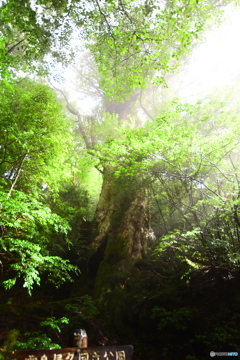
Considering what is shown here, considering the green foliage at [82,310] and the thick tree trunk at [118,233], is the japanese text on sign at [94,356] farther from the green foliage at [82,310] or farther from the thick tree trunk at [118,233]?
the thick tree trunk at [118,233]

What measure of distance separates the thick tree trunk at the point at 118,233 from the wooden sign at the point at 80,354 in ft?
15.3

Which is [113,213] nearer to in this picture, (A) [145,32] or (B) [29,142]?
(B) [29,142]

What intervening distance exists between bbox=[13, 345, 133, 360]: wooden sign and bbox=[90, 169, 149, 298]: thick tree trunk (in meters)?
4.65

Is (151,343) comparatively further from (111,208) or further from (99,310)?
(111,208)

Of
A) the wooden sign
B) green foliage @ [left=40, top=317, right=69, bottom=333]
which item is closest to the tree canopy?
green foliage @ [left=40, top=317, right=69, bottom=333]

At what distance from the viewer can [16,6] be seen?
5242mm

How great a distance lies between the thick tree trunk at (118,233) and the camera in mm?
7316

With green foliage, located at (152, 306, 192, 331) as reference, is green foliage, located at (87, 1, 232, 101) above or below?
above

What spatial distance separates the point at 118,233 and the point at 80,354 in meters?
6.25

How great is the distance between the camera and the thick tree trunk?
732cm

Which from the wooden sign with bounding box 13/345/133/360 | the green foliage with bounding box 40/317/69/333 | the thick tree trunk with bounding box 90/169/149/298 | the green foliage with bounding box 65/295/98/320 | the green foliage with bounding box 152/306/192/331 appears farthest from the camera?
the thick tree trunk with bounding box 90/169/149/298

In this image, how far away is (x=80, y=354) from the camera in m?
2.34

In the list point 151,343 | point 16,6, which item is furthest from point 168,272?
point 16,6

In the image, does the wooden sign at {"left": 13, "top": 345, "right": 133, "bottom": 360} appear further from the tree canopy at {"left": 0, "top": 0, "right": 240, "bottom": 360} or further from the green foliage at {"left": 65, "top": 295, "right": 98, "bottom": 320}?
the green foliage at {"left": 65, "top": 295, "right": 98, "bottom": 320}
